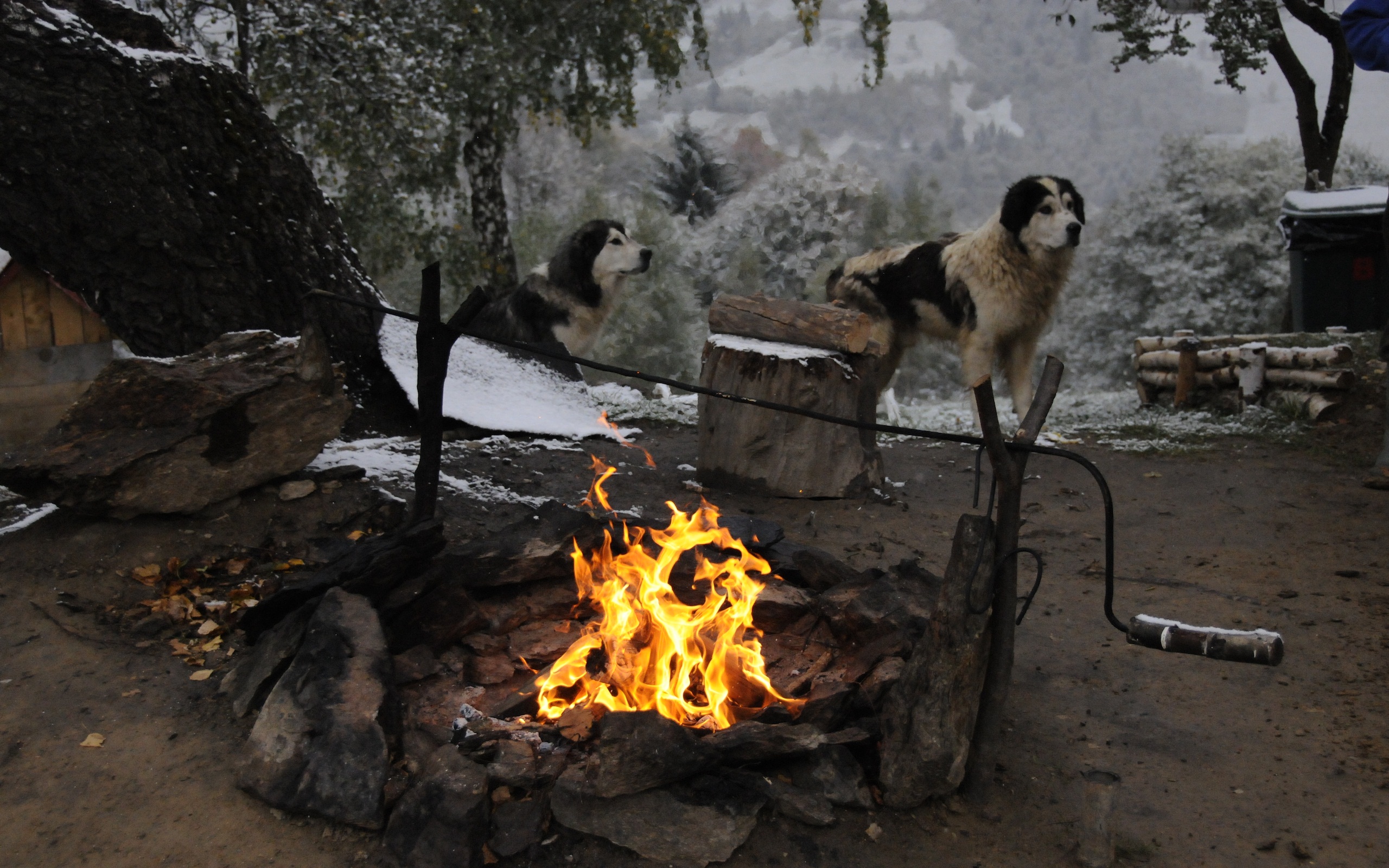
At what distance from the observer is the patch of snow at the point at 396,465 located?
14.5 ft

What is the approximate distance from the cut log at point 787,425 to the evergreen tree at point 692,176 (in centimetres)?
2520

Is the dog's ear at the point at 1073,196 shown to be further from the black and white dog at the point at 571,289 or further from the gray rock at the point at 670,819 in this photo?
the gray rock at the point at 670,819

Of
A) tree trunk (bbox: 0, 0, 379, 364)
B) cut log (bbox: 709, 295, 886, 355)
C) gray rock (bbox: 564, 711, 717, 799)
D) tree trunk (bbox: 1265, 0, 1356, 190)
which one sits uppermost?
tree trunk (bbox: 1265, 0, 1356, 190)

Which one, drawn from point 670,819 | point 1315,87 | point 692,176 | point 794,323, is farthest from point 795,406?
point 692,176

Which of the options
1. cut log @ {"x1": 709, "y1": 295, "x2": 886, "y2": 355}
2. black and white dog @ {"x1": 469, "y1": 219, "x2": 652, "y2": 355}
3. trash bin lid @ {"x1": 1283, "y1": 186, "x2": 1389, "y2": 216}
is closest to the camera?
cut log @ {"x1": 709, "y1": 295, "x2": 886, "y2": 355}

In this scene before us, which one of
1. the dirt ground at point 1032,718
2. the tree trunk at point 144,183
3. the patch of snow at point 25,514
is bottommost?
the dirt ground at point 1032,718

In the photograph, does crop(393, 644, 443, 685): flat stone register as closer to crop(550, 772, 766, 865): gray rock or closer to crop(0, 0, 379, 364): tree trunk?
crop(550, 772, 766, 865): gray rock

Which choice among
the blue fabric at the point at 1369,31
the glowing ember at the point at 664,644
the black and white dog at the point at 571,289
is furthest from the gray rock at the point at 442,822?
the black and white dog at the point at 571,289

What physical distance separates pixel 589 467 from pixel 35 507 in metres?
2.80

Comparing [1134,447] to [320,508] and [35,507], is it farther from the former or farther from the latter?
[35,507]

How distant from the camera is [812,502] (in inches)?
224

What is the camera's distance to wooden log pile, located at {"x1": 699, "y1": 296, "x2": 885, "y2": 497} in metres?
5.63

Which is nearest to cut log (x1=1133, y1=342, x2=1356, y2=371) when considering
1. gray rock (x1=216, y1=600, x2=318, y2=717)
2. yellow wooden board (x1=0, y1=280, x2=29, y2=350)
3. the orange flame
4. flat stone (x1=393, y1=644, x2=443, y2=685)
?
the orange flame

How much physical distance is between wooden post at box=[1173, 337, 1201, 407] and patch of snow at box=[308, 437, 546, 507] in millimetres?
6712
